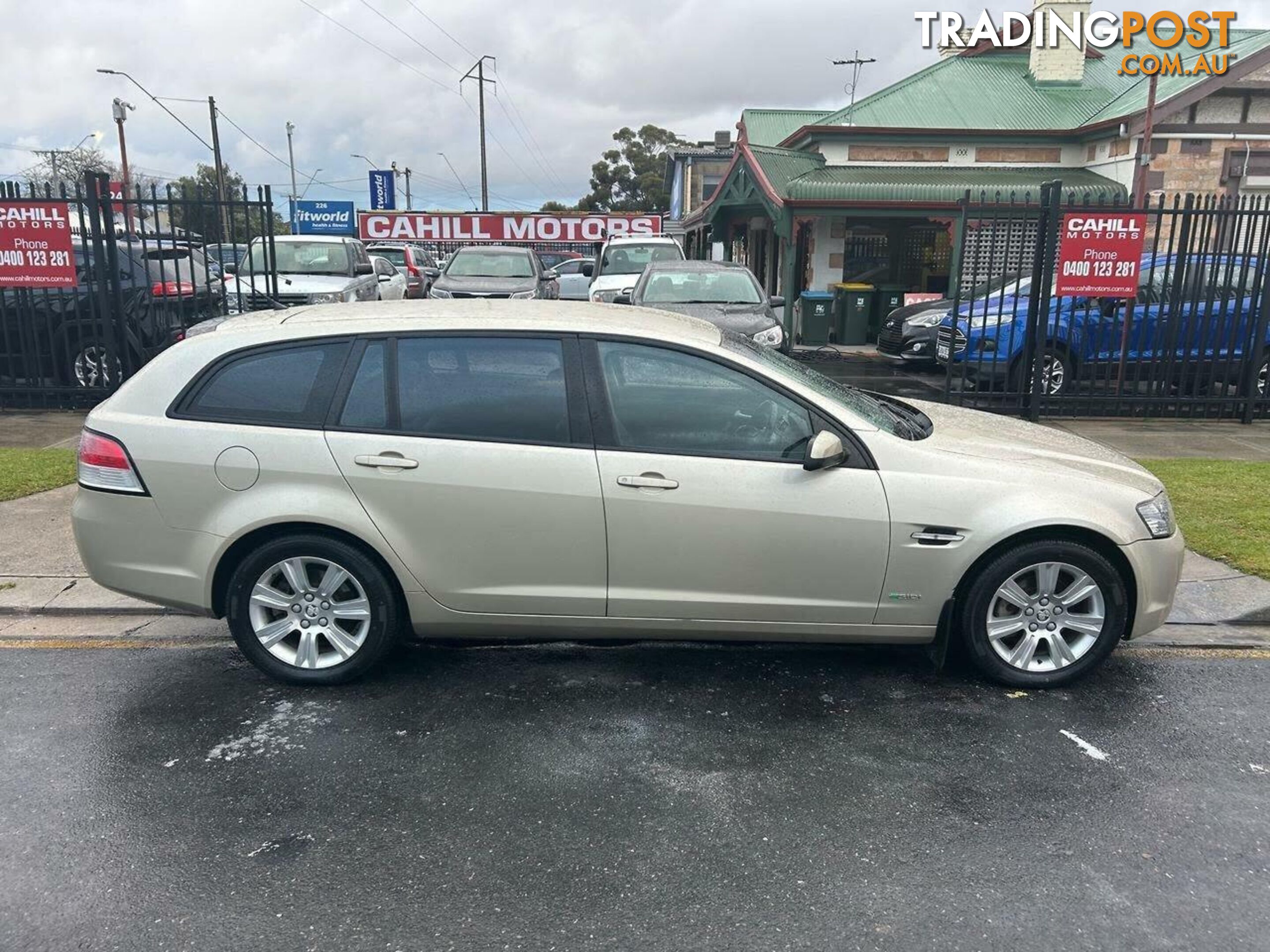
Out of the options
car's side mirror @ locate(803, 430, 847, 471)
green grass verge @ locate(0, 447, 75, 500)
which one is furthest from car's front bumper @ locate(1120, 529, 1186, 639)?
green grass verge @ locate(0, 447, 75, 500)

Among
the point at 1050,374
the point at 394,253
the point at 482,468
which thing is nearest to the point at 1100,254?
the point at 1050,374

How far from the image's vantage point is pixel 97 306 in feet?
33.9

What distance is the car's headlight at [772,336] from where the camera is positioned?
38.9ft

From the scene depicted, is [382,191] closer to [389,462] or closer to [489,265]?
[489,265]

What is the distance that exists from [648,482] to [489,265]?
15.1 m

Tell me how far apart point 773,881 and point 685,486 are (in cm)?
159

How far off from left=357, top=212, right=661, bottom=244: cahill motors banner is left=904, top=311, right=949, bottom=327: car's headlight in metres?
15.9

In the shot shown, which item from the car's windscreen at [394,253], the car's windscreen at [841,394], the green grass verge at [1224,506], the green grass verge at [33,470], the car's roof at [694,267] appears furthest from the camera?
the car's windscreen at [394,253]

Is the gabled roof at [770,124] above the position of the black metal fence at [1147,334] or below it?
above

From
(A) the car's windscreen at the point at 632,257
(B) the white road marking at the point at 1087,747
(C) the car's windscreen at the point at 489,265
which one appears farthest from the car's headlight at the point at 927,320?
(B) the white road marking at the point at 1087,747

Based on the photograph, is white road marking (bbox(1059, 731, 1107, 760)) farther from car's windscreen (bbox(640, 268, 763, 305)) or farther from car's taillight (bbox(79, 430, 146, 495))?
car's windscreen (bbox(640, 268, 763, 305))

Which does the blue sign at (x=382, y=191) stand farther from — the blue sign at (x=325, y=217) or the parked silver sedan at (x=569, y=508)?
the parked silver sedan at (x=569, y=508)

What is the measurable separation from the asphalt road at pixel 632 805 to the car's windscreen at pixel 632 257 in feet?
47.2

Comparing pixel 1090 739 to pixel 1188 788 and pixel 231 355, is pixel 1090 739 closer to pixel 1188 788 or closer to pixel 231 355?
pixel 1188 788
